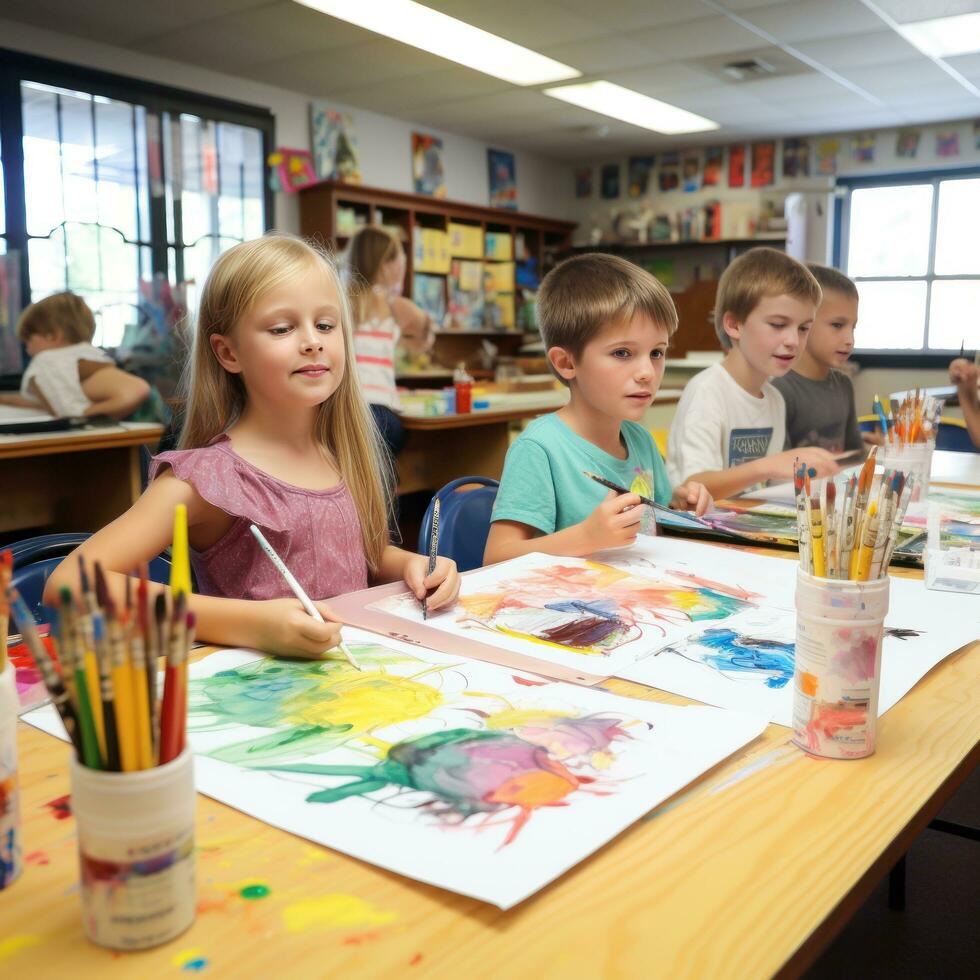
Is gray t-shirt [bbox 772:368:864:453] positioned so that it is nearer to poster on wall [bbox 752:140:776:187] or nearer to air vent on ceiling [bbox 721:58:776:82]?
air vent on ceiling [bbox 721:58:776:82]

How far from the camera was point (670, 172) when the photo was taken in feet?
Result: 25.2

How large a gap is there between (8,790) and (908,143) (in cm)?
762

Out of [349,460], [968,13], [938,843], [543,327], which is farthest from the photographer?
[968,13]

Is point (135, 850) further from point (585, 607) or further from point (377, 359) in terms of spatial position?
point (377, 359)

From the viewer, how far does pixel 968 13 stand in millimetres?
4293

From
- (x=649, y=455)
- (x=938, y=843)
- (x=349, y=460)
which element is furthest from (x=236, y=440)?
(x=938, y=843)

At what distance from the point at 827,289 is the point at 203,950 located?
245cm

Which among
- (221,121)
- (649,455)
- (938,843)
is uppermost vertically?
(221,121)

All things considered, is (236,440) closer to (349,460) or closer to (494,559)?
(349,460)

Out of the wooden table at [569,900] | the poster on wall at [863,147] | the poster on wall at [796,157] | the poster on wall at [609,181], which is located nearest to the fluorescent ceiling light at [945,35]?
the poster on wall at [863,147]

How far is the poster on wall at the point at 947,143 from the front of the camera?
6.64 metres

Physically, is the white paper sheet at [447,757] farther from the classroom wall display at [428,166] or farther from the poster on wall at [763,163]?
the poster on wall at [763,163]

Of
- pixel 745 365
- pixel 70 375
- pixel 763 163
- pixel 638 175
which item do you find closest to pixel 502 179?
pixel 638 175

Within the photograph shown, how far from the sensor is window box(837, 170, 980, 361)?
22.4 ft
